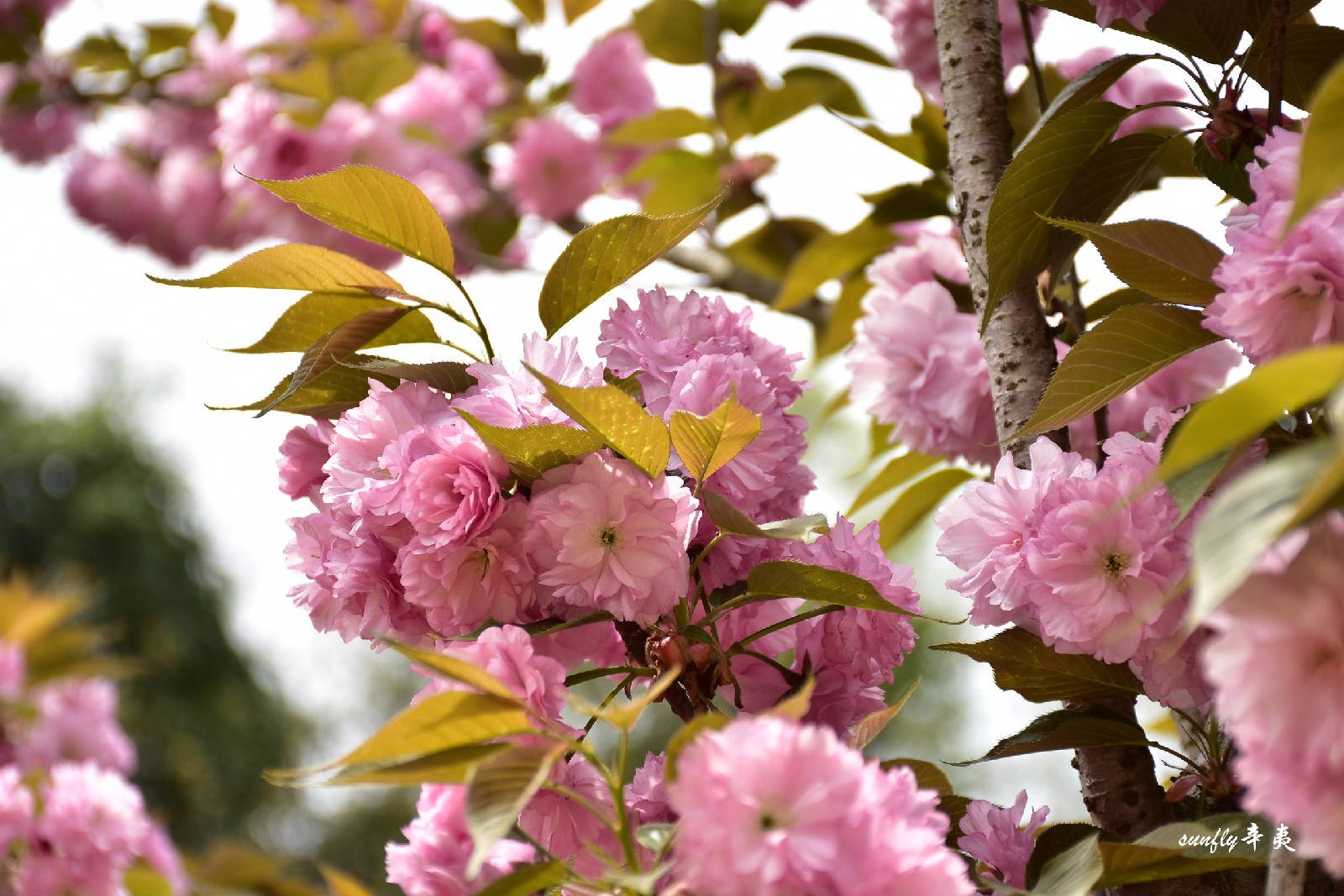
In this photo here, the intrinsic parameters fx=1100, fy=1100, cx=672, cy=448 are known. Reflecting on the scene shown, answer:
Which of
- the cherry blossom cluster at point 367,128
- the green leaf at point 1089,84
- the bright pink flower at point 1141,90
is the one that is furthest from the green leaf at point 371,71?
the green leaf at point 1089,84

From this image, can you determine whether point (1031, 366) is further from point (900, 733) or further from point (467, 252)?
point (900, 733)

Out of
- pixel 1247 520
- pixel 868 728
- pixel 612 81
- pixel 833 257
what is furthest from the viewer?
pixel 612 81

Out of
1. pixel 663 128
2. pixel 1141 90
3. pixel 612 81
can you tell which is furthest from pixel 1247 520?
pixel 612 81

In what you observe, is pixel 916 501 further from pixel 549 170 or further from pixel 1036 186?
pixel 549 170

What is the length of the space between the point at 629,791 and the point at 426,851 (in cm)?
10

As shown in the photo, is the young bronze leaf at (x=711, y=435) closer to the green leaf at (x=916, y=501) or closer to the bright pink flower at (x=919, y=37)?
the green leaf at (x=916, y=501)

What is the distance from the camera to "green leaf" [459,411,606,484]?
482mm

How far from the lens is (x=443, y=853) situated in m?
0.47

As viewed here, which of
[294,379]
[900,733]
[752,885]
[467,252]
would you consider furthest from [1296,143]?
[900,733]

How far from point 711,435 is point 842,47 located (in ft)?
3.35

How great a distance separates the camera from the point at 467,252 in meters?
1.65

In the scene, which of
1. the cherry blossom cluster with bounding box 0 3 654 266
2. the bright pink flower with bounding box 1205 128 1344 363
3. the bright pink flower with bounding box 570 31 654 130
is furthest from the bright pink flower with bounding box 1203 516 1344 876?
the bright pink flower with bounding box 570 31 654 130

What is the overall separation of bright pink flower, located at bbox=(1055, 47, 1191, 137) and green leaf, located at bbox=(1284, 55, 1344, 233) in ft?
2.09

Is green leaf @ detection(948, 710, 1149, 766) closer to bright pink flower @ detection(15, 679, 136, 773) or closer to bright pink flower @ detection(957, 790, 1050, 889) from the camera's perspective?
bright pink flower @ detection(957, 790, 1050, 889)
